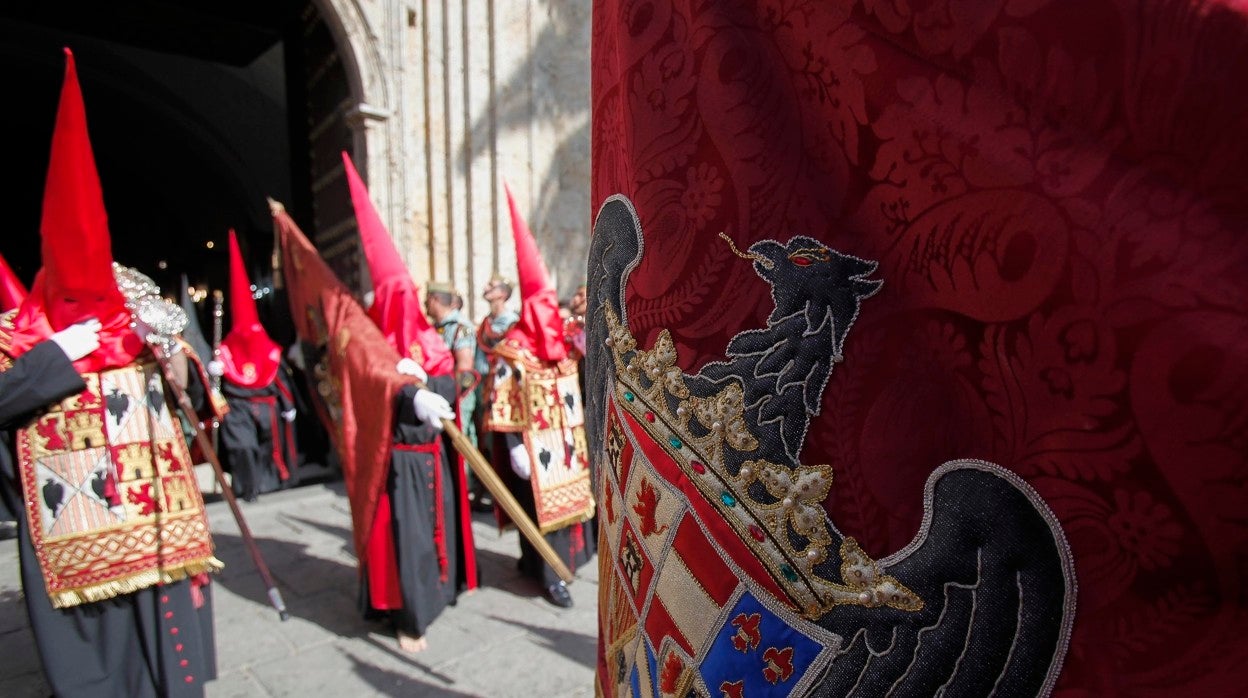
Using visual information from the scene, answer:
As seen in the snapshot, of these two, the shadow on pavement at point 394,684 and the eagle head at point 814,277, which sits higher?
the eagle head at point 814,277

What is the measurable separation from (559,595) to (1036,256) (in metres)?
3.93

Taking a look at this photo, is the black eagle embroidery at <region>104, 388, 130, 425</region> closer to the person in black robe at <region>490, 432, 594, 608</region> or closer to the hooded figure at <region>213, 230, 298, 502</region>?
the person in black robe at <region>490, 432, 594, 608</region>

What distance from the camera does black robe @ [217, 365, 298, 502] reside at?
6.69 meters

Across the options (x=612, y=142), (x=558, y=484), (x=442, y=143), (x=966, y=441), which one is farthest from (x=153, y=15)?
(x=966, y=441)

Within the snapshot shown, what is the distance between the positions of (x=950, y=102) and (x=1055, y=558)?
1.15ft

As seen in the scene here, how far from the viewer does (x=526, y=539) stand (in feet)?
14.2

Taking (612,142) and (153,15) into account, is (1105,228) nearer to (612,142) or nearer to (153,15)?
(612,142)

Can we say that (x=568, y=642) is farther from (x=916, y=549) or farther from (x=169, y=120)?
(x=169, y=120)

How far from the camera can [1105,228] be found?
1.49ft

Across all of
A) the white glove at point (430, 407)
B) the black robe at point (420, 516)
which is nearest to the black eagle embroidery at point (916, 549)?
the white glove at point (430, 407)

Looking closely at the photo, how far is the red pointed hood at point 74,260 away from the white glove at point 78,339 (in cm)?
10

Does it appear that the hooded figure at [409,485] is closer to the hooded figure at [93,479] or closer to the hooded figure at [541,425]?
A: the hooded figure at [541,425]

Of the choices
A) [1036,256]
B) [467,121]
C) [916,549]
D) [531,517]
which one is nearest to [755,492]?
[916,549]

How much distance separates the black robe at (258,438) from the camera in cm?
669
